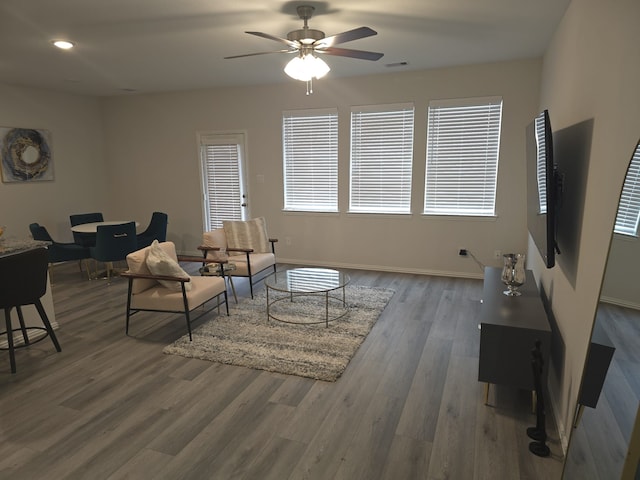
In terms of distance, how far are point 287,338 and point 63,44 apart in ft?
11.6

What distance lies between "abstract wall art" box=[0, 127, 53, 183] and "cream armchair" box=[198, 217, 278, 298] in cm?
329

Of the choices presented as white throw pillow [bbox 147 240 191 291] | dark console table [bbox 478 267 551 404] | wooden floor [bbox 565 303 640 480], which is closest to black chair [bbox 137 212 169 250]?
white throw pillow [bbox 147 240 191 291]

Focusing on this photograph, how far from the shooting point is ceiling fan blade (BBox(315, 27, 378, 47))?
2.76 m

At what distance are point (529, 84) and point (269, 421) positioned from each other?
4.69m

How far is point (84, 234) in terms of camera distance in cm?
598

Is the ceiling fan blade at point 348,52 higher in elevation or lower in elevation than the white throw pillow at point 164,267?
higher

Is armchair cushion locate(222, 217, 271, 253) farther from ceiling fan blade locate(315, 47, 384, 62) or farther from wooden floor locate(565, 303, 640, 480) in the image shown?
wooden floor locate(565, 303, 640, 480)

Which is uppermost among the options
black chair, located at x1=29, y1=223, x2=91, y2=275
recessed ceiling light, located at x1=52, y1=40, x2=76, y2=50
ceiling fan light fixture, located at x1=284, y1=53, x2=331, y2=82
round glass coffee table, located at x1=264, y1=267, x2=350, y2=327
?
recessed ceiling light, located at x1=52, y1=40, x2=76, y2=50

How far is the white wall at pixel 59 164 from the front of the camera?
19.6 ft

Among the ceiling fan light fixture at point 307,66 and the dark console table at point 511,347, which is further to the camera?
the ceiling fan light fixture at point 307,66

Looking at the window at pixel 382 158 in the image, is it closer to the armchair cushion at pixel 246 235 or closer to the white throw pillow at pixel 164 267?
the armchair cushion at pixel 246 235

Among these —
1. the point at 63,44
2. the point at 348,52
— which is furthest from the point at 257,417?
the point at 63,44

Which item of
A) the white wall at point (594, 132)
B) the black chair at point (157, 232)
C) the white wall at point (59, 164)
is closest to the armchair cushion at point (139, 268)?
the black chair at point (157, 232)

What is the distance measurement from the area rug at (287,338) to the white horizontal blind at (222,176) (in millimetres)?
2557
